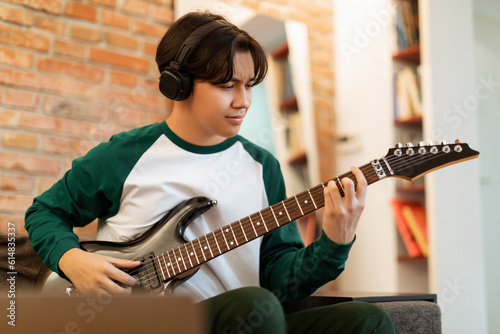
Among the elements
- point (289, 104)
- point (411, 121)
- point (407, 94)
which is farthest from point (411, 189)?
point (289, 104)

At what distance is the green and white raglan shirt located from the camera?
1.16 m

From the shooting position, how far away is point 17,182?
191 centimetres

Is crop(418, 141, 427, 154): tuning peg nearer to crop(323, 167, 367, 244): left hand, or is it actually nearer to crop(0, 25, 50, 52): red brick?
crop(323, 167, 367, 244): left hand

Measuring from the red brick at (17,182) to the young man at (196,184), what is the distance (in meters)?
0.77

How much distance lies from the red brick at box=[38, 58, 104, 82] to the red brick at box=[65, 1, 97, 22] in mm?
194

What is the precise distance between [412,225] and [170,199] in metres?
1.50

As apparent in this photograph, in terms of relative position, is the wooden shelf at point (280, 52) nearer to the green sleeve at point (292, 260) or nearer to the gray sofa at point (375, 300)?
the green sleeve at point (292, 260)

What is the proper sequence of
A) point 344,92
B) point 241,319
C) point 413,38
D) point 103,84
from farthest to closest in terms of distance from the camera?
point 344,92, point 413,38, point 103,84, point 241,319

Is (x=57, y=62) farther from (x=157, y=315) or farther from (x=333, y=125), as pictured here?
(x=157, y=315)

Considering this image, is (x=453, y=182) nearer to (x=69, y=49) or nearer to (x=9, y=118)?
(x=69, y=49)

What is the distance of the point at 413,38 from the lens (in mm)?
2482

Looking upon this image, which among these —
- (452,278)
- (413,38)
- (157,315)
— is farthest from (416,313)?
(413,38)

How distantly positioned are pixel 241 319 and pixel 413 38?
6.59 ft

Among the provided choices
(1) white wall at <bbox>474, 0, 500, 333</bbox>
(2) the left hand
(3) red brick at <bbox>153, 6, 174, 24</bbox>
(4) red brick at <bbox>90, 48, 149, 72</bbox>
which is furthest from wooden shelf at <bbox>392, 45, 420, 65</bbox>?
(2) the left hand
